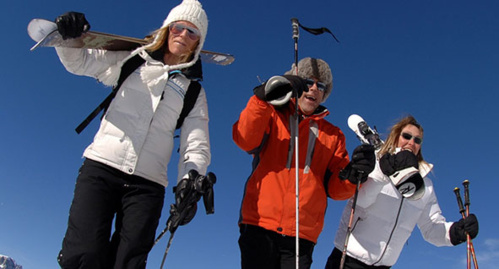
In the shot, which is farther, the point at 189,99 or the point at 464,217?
the point at 464,217

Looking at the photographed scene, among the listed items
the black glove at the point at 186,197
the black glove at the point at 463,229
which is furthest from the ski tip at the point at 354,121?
the black glove at the point at 186,197

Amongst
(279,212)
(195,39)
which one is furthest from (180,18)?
(279,212)

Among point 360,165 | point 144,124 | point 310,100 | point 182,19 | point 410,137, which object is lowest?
point 144,124

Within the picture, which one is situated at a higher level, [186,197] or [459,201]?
[459,201]

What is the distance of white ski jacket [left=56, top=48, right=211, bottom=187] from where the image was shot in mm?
3885

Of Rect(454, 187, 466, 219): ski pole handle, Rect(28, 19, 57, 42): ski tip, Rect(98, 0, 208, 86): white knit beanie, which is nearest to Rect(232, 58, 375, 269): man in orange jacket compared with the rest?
Rect(98, 0, 208, 86): white knit beanie

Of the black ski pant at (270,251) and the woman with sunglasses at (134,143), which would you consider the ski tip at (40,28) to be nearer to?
the woman with sunglasses at (134,143)

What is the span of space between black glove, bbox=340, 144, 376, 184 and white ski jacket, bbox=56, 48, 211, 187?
1.51m

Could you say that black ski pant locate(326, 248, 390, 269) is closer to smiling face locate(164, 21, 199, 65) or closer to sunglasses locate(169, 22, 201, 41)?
smiling face locate(164, 21, 199, 65)

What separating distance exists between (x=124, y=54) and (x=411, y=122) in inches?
169

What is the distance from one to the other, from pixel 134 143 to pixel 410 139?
4124mm

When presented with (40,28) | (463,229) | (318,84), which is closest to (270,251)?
(318,84)

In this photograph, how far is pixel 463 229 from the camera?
5832 mm

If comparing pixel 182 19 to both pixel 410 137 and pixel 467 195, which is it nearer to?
pixel 410 137
